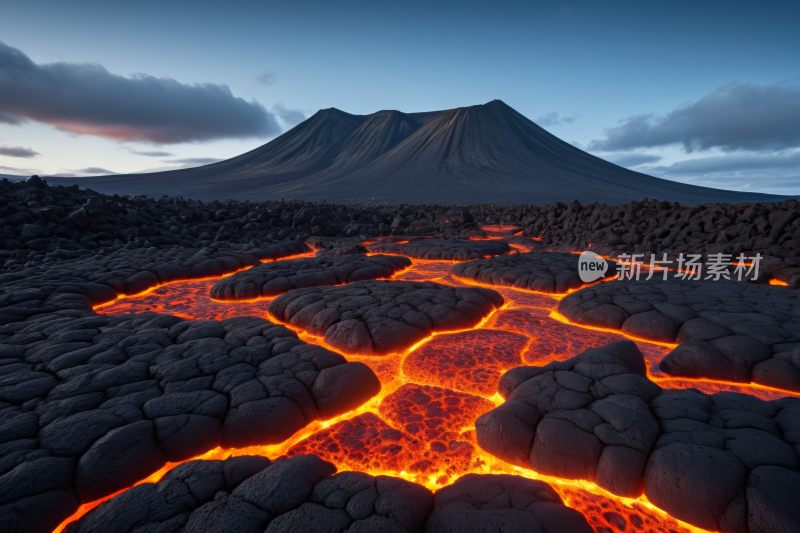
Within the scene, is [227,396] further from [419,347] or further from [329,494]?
[419,347]

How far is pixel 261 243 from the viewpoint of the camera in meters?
11.8

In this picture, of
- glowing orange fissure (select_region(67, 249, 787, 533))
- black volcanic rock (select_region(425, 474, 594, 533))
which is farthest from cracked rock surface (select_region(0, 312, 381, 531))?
black volcanic rock (select_region(425, 474, 594, 533))

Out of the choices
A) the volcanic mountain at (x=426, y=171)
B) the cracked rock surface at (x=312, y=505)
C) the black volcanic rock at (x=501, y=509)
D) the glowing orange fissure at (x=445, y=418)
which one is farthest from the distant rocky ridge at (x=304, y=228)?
the volcanic mountain at (x=426, y=171)

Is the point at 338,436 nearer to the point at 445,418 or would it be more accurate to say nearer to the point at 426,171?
the point at 445,418

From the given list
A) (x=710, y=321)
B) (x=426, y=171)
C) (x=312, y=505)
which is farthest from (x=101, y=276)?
(x=426, y=171)

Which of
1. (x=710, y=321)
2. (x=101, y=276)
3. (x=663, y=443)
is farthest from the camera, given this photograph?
(x=101, y=276)

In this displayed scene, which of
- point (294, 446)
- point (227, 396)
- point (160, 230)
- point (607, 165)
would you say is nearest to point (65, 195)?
point (160, 230)

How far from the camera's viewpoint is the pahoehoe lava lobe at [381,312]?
436 centimetres

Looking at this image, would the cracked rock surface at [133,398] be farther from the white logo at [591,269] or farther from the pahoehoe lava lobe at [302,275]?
the white logo at [591,269]

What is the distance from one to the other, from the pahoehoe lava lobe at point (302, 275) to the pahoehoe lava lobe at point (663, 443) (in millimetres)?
5121

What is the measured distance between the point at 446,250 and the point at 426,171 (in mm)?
61139

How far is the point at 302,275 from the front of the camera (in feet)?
23.9

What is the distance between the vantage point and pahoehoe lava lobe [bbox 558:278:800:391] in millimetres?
3525

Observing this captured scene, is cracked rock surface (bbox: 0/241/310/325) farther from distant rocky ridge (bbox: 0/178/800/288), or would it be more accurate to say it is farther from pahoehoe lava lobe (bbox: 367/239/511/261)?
pahoehoe lava lobe (bbox: 367/239/511/261)
